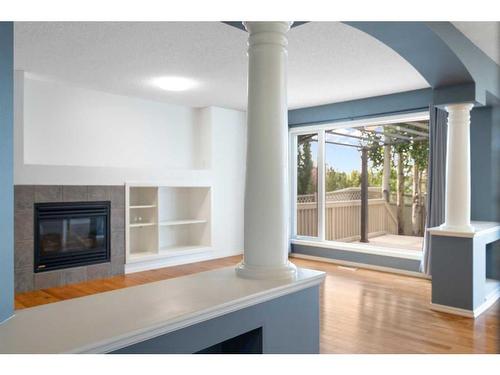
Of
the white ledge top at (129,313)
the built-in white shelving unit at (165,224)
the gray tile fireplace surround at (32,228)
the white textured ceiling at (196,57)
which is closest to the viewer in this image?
the white ledge top at (129,313)

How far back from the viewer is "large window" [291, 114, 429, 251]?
18.1 feet

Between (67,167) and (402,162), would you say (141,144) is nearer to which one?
(67,167)

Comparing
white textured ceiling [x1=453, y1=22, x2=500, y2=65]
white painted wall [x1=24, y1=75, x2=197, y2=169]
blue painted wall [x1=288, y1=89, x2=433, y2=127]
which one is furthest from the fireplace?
white textured ceiling [x1=453, y1=22, x2=500, y2=65]

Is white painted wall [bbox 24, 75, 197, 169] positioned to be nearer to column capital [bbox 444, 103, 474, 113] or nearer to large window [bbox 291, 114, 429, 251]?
large window [bbox 291, 114, 429, 251]

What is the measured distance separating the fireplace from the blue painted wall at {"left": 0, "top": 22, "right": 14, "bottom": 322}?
356 centimetres

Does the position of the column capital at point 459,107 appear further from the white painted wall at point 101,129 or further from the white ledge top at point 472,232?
the white painted wall at point 101,129

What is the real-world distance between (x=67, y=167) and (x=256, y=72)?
3.50m

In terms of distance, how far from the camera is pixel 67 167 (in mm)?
4559

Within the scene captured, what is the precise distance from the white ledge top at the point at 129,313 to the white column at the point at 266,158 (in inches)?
5.0

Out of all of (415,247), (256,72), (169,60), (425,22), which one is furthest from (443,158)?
(256,72)

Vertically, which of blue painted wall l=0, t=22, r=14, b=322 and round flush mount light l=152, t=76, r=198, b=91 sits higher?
round flush mount light l=152, t=76, r=198, b=91

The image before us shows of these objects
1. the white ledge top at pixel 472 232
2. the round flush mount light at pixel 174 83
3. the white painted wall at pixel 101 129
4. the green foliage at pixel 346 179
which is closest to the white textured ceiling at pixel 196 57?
the round flush mount light at pixel 174 83

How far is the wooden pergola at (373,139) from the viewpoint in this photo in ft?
17.7

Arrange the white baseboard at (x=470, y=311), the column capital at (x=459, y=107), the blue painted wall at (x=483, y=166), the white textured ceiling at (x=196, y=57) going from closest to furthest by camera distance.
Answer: the white textured ceiling at (x=196, y=57) < the white baseboard at (x=470, y=311) < the column capital at (x=459, y=107) < the blue painted wall at (x=483, y=166)
